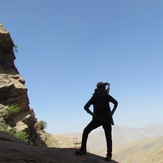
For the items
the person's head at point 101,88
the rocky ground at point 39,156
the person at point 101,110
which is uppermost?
the person's head at point 101,88

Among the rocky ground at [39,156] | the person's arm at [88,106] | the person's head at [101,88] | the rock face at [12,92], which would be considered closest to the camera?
the rocky ground at [39,156]

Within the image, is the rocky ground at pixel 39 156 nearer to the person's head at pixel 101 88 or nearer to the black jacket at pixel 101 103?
the black jacket at pixel 101 103

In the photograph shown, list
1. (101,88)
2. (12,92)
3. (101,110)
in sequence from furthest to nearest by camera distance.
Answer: (12,92), (101,110), (101,88)

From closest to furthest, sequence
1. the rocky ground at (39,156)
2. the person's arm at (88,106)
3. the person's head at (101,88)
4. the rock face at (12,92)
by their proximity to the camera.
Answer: the rocky ground at (39,156)
the person's head at (101,88)
the person's arm at (88,106)
the rock face at (12,92)

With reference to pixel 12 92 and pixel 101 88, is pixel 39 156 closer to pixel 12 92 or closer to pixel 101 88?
pixel 101 88

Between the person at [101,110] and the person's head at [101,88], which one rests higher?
the person's head at [101,88]

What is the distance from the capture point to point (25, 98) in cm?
3112

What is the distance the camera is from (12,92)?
29859 mm

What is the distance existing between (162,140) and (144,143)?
1116 centimetres

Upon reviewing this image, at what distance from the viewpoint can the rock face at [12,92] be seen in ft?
90.8

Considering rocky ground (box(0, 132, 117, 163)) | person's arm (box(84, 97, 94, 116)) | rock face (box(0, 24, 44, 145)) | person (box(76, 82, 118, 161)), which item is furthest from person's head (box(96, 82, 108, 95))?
rock face (box(0, 24, 44, 145))

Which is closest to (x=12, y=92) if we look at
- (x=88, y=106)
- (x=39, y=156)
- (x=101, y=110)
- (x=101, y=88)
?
(x=88, y=106)

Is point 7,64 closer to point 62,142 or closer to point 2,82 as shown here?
point 2,82

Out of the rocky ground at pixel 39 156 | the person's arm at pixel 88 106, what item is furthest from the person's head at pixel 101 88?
the rocky ground at pixel 39 156
